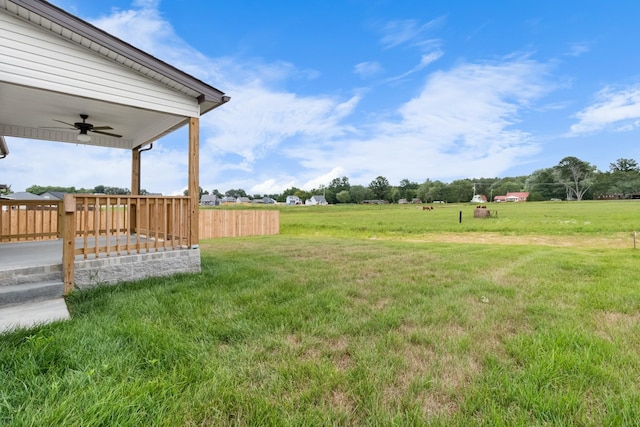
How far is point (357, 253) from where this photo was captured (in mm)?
7934

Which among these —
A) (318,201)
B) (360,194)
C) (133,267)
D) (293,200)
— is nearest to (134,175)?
(133,267)

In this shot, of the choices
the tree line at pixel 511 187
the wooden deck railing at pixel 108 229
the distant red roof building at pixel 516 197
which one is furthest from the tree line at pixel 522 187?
the wooden deck railing at pixel 108 229

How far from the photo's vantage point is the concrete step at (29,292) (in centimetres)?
343

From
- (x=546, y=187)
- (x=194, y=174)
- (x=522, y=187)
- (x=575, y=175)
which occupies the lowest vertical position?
(x=194, y=174)

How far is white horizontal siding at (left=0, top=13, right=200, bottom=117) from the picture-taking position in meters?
3.84

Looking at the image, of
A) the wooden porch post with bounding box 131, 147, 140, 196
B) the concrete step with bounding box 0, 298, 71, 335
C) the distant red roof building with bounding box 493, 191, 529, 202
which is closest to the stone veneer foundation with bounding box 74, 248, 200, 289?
the concrete step with bounding box 0, 298, 71, 335

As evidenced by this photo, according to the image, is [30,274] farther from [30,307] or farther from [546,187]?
[546,187]

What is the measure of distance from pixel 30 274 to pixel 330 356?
4.34 m

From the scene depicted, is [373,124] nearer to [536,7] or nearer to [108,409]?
[536,7]

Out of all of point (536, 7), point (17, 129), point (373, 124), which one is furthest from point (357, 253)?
point (373, 124)

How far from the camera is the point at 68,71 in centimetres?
427

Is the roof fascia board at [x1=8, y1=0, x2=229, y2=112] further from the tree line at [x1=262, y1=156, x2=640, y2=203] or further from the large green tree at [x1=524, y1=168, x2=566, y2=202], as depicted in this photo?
the large green tree at [x1=524, y1=168, x2=566, y2=202]

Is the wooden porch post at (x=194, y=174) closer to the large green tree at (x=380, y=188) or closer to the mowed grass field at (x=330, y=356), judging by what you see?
the mowed grass field at (x=330, y=356)

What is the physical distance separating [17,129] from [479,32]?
21465 mm
